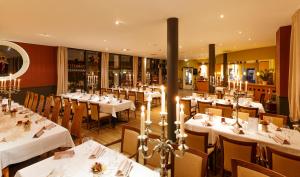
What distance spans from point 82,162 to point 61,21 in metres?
4.45

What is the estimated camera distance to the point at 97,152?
89.4 inches

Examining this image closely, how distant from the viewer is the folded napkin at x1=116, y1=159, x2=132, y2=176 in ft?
5.93

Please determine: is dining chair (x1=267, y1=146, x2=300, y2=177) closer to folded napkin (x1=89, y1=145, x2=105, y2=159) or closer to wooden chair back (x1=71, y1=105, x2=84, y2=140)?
folded napkin (x1=89, y1=145, x2=105, y2=159)

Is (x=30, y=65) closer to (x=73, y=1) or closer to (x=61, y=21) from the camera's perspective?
(x=61, y=21)

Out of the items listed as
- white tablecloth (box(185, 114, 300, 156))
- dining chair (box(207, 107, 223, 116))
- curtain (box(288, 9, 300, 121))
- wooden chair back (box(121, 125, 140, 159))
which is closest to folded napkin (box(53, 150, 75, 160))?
wooden chair back (box(121, 125, 140, 159))

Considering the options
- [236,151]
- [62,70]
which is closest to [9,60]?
[62,70]

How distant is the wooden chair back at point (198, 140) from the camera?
2.75 metres

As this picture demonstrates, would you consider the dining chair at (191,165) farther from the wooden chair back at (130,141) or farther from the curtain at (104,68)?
the curtain at (104,68)

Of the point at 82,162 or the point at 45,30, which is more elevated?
the point at 45,30

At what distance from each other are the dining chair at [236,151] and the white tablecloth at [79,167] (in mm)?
1394

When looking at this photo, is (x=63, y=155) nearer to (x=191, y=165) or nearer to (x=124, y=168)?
(x=124, y=168)

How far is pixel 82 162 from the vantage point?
2.03 m

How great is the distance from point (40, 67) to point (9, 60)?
1.25 metres

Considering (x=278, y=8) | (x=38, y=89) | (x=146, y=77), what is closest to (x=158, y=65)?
(x=146, y=77)
